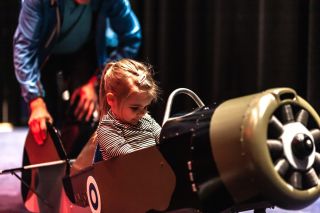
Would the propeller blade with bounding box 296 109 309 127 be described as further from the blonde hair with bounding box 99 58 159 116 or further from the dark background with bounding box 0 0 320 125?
the dark background with bounding box 0 0 320 125

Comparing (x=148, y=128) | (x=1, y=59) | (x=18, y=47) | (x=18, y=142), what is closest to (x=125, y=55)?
(x=18, y=47)

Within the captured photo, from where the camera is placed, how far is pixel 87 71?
7.75ft

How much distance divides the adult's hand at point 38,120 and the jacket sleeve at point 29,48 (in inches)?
1.4

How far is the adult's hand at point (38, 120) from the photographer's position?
1979mm

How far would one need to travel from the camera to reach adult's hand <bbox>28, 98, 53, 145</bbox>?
6.49ft

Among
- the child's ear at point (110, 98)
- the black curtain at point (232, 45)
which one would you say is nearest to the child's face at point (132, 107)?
the child's ear at point (110, 98)

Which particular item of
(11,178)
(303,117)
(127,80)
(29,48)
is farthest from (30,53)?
(303,117)

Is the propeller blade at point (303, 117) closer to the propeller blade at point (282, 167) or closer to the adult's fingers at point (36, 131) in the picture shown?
the propeller blade at point (282, 167)

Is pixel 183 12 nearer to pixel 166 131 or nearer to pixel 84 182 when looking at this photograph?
pixel 84 182

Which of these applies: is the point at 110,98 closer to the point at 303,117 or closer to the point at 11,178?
the point at 303,117

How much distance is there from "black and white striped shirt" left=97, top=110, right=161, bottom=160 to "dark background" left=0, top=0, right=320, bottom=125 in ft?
4.89

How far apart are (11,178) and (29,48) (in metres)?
0.76

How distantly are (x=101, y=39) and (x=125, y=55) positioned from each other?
162 millimetres

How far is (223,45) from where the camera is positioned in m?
3.31
